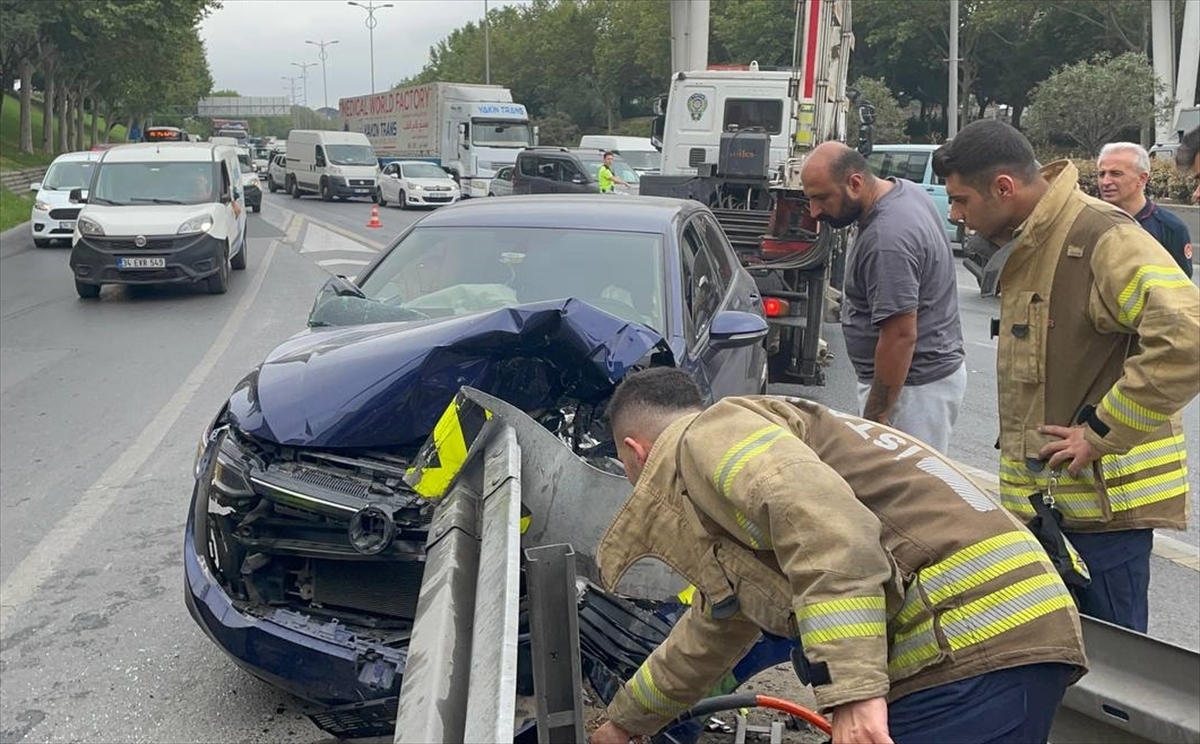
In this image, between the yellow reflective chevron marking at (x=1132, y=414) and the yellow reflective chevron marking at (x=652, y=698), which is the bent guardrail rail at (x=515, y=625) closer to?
the yellow reflective chevron marking at (x=652, y=698)

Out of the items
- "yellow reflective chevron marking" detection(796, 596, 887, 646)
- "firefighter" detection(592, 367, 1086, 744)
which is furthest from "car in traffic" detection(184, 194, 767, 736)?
"yellow reflective chevron marking" detection(796, 596, 887, 646)

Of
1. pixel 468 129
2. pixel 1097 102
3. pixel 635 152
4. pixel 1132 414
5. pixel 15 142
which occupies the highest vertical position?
pixel 1097 102

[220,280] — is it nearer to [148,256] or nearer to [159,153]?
[148,256]

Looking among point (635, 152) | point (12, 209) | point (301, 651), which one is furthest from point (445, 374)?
point (635, 152)

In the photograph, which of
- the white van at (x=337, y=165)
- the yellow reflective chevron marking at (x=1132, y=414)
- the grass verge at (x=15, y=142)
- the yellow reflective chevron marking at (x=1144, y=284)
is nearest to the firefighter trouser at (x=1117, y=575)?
the yellow reflective chevron marking at (x=1132, y=414)

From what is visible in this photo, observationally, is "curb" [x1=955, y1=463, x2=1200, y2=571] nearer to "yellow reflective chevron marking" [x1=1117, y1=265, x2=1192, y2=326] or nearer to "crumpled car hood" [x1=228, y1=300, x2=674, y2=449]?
"crumpled car hood" [x1=228, y1=300, x2=674, y2=449]

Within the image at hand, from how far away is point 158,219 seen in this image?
13555 mm

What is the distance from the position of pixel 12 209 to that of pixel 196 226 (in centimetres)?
1597

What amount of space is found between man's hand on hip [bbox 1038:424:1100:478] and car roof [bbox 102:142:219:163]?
13.9m

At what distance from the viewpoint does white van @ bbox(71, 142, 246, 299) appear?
13.3 meters

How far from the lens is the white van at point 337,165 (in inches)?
1380

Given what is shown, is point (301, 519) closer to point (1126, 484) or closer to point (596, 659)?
point (596, 659)

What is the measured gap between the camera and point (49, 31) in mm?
37375

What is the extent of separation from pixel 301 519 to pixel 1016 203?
7.75ft
